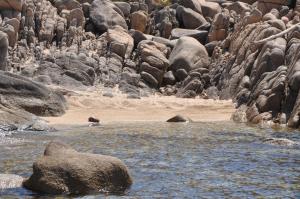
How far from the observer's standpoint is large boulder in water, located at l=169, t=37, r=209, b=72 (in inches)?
1688

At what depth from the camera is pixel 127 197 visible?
40.0ft

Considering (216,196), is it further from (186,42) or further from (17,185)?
(186,42)

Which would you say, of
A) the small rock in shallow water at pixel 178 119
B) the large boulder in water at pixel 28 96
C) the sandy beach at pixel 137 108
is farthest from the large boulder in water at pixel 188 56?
the large boulder in water at pixel 28 96

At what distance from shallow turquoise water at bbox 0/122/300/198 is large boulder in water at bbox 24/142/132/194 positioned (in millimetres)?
353

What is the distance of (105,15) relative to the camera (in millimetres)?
47281

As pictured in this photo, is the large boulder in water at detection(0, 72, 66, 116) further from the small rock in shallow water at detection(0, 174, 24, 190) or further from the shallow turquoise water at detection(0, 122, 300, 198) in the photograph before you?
the small rock in shallow water at detection(0, 174, 24, 190)

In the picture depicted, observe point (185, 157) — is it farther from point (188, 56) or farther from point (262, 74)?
point (188, 56)

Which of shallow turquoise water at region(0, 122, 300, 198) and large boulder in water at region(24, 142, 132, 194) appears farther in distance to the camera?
shallow turquoise water at region(0, 122, 300, 198)

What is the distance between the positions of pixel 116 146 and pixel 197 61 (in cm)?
2408

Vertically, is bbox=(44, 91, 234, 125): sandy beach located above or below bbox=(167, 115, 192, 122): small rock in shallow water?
below

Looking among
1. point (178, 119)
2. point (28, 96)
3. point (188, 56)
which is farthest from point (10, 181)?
point (188, 56)

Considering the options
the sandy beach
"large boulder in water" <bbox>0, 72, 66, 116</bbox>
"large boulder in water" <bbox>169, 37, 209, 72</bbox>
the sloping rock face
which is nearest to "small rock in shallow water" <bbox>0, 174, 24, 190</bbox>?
"large boulder in water" <bbox>0, 72, 66, 116</bbox>

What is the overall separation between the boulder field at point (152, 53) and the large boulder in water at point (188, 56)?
2.9 inches

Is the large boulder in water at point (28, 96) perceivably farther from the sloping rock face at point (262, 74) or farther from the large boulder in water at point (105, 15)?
the large boulder in water at point (105, 15)
